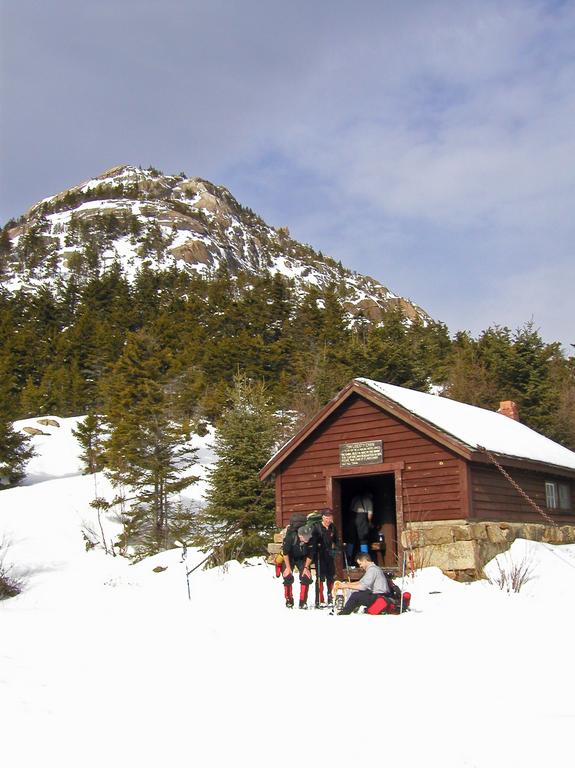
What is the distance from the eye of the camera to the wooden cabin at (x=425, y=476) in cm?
1688

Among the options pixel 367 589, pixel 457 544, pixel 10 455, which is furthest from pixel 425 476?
pixel 10 455

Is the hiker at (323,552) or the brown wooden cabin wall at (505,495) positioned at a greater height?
the brown wooden cabin wall at (505,495)

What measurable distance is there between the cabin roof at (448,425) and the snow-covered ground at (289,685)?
4.84 m

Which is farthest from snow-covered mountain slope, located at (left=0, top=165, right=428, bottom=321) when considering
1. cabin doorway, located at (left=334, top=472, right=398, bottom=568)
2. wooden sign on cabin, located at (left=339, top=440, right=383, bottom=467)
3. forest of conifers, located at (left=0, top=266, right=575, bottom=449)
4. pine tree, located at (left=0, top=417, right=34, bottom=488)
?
wooden sign on cabin, located at (left=339, top=440, right=383, bottom=467)

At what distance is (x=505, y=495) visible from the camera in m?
18.3

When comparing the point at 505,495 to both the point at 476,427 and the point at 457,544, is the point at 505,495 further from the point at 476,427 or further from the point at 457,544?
the point at 457,544

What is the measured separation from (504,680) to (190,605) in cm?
794

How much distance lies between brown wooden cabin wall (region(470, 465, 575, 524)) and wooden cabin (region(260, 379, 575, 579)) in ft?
0.09

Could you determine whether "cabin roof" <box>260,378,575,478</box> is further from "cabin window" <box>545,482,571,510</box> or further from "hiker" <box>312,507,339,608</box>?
"hiker" <box>312,507,339,608</box>

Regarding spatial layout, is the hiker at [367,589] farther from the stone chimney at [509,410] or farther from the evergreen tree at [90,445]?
the evergreen tree at [90,445]

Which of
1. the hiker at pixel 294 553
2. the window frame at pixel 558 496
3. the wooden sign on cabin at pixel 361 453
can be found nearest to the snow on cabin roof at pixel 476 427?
the window frame at pixel 558 496

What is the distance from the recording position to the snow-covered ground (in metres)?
5.05

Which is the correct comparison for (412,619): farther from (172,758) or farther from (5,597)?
(5,597)

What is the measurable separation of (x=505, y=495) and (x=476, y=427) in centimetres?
206
